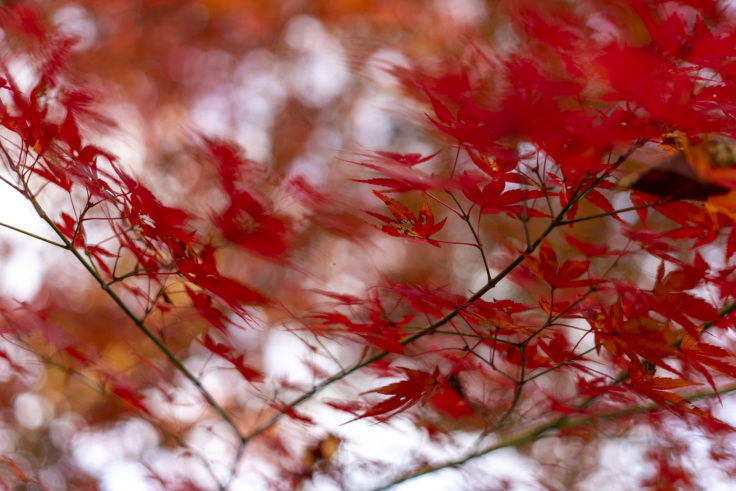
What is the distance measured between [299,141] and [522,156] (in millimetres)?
2671

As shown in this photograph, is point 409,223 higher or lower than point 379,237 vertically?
lower

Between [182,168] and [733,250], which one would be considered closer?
[733,250]

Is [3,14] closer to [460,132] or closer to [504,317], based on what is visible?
[460,132]

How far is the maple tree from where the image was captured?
2.20 feet

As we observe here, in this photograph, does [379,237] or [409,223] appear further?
[379,237]

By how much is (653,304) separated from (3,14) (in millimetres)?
1376

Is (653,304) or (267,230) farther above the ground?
(267,230)

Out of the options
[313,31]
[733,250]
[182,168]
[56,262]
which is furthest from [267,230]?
[313,31]

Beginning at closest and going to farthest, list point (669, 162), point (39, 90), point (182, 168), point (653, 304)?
point (669, 162)
point (653, 304)
point (39, 90)
point (182, 168)

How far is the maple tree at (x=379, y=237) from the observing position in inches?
26.4

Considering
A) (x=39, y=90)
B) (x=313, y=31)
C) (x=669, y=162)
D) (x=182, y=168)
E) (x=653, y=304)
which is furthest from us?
(x=313, y=31)

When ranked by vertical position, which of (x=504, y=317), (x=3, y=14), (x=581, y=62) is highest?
(x=3, y=14)

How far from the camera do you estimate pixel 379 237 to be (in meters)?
2.77

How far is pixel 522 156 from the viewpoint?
2.23 ft
